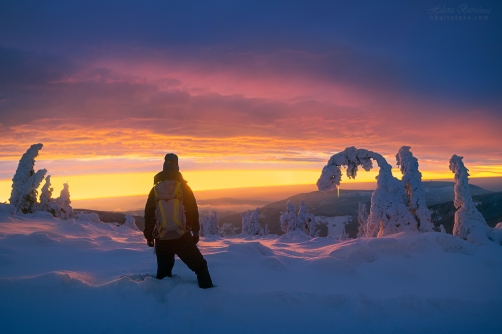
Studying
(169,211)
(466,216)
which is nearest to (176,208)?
(169,211)

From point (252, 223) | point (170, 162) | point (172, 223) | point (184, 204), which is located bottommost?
point (252, 223)

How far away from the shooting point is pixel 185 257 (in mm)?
5777

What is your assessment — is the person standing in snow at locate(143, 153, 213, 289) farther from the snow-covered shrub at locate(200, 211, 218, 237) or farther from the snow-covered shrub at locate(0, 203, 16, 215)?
the snow-covered shrub at locate(200, 211, 218, 237)

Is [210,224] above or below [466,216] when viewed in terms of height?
below

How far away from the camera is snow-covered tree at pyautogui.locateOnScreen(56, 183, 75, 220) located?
33.0 meters

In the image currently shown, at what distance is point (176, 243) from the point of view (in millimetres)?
5762

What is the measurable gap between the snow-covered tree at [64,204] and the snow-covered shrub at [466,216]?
36557mm

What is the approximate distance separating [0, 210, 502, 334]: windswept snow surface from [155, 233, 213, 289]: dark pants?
23 cm

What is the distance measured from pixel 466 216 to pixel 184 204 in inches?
494

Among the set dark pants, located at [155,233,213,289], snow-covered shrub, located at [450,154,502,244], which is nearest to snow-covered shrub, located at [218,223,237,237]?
snow-covered shrub, located at [450,154,502,244]

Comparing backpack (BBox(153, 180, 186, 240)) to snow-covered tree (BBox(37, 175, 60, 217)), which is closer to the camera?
backpack (BBox(153, 180, 186, 240))

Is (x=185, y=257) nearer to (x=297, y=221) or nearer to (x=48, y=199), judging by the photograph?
(x=48, y=199)

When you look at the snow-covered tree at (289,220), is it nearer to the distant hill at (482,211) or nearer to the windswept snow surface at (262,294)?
the windswept snow surface at (262,294)

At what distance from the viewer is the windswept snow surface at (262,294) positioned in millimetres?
4645
